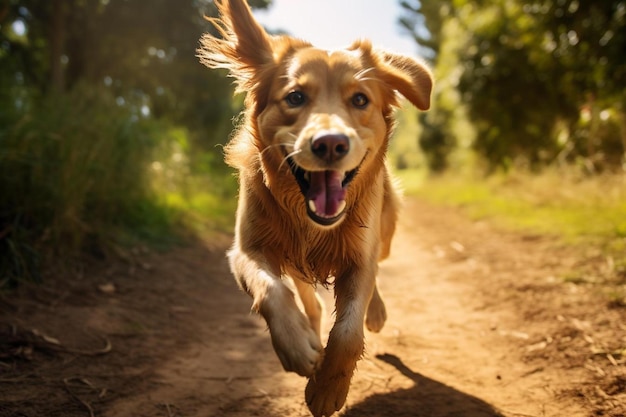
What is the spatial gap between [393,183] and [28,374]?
278 cm

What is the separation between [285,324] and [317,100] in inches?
48.6

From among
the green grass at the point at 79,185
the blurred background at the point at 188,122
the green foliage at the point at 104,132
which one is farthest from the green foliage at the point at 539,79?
the green grass at the point at 79,185

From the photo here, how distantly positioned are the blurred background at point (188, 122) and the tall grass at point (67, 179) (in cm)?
2

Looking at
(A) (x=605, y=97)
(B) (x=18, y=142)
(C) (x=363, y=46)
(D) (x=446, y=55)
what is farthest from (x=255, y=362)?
(D) (x=446, y=55)

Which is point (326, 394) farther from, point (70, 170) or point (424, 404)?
point (70, 170)

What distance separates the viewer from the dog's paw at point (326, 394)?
2.40 m

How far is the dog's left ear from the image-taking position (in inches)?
128

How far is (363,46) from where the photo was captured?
334 centimetres

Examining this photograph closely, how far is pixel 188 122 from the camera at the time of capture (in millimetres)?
13031

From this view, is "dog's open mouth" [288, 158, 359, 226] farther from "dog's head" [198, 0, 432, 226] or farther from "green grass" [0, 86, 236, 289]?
"green grass" [0, 86, 236, 289]

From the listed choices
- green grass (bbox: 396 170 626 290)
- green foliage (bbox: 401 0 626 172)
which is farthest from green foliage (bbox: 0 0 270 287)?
green foliage (bbox: 401 0 626 172)

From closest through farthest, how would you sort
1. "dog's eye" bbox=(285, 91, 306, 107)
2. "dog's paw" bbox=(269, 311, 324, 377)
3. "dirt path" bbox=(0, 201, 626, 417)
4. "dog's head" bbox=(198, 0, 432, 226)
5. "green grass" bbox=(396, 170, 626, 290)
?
"dog's paw" bbox=(269, 311, 324, 377) < "dog's head" bbox=(198, 0, 432, 226) < "dirt path" bbox=(0, 201, 626, 417) < "dog's eye" bbox=(285, 91, 306, 107) < "green grass" bbox=(396, 170, 626, 290)

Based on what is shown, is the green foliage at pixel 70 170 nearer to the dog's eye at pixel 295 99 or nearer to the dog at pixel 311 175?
the dog at pixel 311 175

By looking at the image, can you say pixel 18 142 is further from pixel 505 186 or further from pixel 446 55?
pixel 446 55
